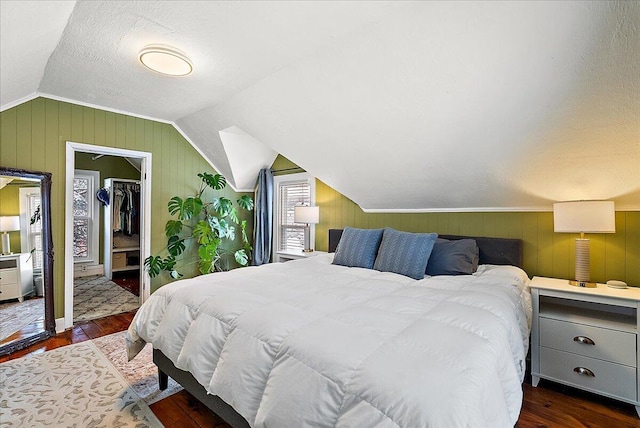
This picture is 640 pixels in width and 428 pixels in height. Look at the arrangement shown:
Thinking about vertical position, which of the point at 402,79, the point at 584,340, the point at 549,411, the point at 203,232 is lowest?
the point at 549,411

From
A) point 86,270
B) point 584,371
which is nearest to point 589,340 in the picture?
→ point 584,371

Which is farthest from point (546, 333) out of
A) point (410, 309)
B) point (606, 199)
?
point (410, 309)

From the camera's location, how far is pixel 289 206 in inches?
184

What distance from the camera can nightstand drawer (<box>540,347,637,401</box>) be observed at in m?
1.91

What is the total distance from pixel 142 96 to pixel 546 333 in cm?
409

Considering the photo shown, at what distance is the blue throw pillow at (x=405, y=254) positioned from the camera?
2479mm

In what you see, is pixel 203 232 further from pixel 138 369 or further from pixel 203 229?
pixel 138 369

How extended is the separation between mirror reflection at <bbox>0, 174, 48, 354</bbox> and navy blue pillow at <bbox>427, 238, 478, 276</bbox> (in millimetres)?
3667

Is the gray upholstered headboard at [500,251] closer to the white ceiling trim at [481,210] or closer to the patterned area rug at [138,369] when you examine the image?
the white ceiling trim at [481,210]

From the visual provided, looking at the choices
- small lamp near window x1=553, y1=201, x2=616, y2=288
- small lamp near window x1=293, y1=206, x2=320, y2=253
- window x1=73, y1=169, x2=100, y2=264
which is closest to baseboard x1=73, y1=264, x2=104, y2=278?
window x1=73, y1=169, x2=100, y2=264

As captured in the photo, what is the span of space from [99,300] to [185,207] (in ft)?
6.03

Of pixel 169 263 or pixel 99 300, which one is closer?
pixel 169 263

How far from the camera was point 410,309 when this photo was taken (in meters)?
1.57

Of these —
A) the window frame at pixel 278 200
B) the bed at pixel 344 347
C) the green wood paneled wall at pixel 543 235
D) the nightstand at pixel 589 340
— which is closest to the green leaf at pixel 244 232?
the window frame at pixel 278 200
